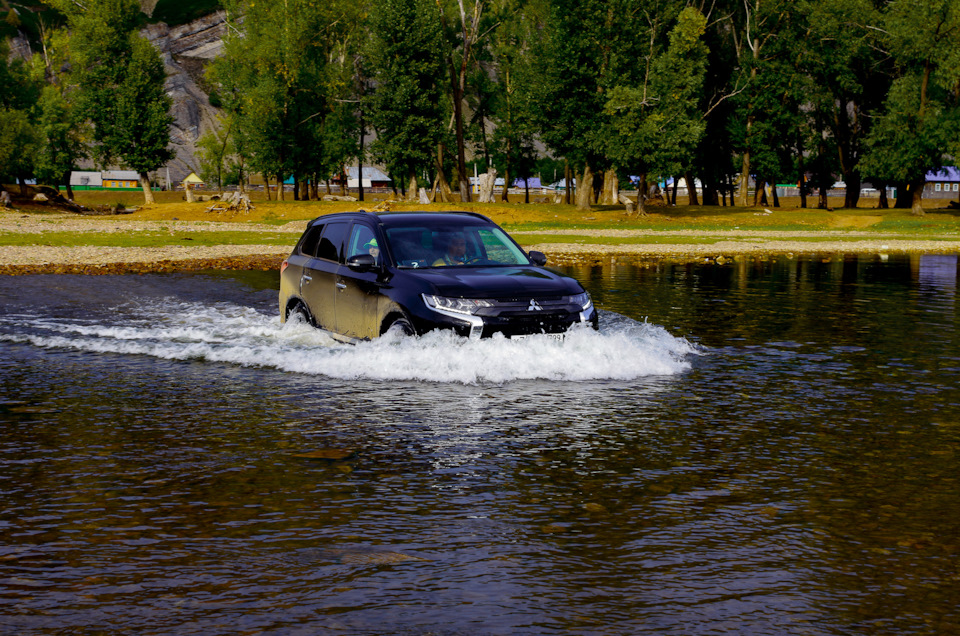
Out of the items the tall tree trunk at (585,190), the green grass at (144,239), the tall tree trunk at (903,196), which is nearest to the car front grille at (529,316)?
the green grass at (144,239)

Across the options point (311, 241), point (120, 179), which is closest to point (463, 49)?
point (311, 241)

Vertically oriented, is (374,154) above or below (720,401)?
above

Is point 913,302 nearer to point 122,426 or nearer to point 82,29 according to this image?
point 122,426

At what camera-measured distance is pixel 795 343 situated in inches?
550

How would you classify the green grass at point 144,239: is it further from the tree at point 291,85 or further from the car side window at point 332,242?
the tree at point 291,85

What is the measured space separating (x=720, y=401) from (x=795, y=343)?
4.43 meters

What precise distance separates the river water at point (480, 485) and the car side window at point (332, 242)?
98 cm

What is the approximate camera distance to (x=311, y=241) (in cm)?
1373

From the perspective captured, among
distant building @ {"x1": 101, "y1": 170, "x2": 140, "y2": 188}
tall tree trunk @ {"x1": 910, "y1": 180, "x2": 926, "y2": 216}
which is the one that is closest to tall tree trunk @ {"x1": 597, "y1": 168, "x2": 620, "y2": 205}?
tall tree trunk @ {"x1": 910, "y1": 180, "x2": 926, "y2": 216}

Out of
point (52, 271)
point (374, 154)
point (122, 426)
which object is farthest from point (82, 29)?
point (122, 426)

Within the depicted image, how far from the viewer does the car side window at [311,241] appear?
13.6 metres

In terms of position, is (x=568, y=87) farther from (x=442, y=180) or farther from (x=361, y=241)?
(x=361, y=241)

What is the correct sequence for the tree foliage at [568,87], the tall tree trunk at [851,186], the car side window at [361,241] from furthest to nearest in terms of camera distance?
the tall tree trunk at [851,186], the tree foliage at [568,87], the car side window at [361,241]

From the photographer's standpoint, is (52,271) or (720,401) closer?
(720,401)
